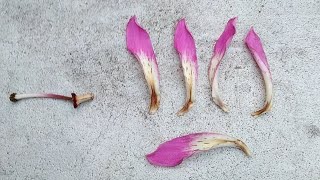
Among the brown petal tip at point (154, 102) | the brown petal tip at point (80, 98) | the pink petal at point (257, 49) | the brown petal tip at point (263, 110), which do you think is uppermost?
the pink petal at point (257, 49)

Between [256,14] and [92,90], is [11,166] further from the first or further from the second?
[256,14]

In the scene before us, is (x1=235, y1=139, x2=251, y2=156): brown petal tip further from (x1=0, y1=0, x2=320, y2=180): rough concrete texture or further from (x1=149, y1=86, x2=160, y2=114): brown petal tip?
(x1=149, y1=86, x2=160, y2=114): brown petal tip

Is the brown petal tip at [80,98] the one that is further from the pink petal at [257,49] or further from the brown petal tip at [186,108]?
the pink petal at [257,49]

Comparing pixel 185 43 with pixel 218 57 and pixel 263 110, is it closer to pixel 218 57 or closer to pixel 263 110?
pixel 218 57

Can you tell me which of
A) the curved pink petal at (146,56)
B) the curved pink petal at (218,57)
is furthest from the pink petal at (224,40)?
the curved pink petal at (146,56)

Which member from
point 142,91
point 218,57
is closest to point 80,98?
point 142,91

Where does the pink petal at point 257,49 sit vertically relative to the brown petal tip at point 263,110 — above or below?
above
